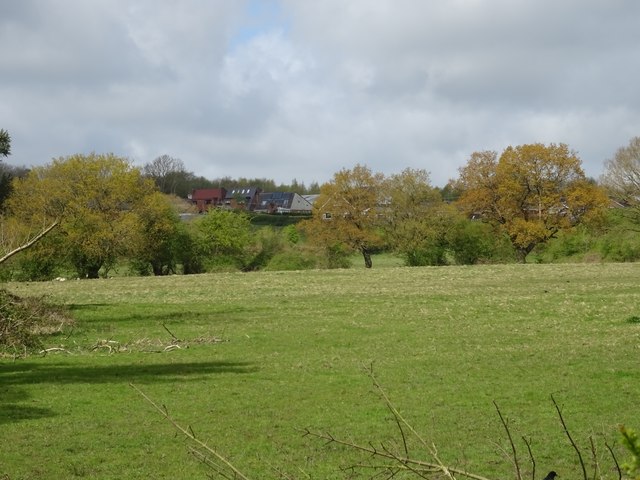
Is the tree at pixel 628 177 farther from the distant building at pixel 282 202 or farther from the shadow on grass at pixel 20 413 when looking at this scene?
the distant building at pixel 282 202

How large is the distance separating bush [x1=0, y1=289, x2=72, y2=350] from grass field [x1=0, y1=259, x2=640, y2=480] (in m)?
0.72

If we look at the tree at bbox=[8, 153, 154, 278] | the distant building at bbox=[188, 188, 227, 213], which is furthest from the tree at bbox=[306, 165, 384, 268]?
the distant building at bbox=[188, 188, 227, 213]

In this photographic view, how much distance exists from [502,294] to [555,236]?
131 ft

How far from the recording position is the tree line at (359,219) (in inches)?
2819

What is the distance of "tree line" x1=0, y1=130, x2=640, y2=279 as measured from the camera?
7159 centimetres

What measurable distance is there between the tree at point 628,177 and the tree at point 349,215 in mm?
22110

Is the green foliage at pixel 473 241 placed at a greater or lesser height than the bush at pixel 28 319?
greater

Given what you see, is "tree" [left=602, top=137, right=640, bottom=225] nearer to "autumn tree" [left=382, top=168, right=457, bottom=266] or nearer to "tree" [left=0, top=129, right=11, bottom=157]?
"autumn tree" [left=382, top=168, right=457, bottom=266]

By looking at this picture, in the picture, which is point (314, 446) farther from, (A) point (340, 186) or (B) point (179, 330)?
(A) point (340, 186)

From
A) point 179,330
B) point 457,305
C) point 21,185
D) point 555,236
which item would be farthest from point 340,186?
point 179,330

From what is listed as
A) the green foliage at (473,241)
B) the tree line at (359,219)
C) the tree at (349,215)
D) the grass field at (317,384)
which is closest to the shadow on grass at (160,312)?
the grass field at (317,384)

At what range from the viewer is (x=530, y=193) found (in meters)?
77.9

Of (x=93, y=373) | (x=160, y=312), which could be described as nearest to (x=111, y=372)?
(x=93, y=373)

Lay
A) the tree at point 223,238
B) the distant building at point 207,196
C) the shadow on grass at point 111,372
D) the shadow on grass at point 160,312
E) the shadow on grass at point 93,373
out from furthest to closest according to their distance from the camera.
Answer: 1. the distant building at point 207,196
2. the tree at point 223,238
3. the shadow on grass at point 160,312
4. the shadow on grass at point 111,372
5. the shadow on grass at point 93,373
